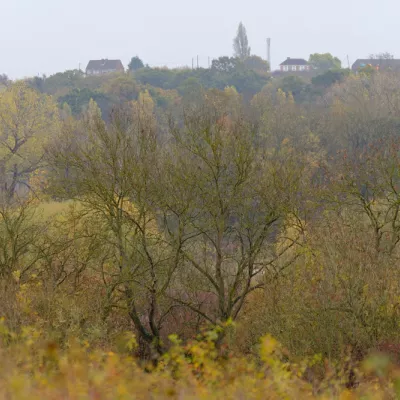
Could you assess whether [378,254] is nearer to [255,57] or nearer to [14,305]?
[14,305]

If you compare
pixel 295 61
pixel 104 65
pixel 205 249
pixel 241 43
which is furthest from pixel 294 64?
pixel 205 249

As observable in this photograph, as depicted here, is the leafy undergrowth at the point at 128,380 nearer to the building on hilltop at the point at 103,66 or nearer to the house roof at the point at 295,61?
the building on hilltop at the point at 103,66

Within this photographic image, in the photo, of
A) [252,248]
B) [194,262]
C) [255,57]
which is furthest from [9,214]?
[255,57]

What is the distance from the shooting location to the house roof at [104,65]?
5965 inches

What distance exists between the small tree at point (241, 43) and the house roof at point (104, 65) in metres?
29.3

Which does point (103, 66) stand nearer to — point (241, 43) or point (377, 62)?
point (241, 43)

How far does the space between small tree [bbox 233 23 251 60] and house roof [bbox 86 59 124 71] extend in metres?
29.3

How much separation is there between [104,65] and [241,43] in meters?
33.6

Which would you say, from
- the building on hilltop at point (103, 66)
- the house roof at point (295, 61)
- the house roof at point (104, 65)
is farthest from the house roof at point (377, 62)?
the house roof at point (104, 65)

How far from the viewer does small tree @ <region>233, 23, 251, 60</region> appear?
461 ft

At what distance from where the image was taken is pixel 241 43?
464ft

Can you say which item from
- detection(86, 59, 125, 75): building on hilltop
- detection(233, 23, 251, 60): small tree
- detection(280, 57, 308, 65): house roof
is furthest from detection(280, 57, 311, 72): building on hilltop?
detection(86, 59, 125, 75): building on hilltop

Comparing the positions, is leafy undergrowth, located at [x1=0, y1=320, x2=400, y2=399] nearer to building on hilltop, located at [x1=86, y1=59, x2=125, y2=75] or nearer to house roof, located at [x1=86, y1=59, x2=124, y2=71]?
building on hilltop, located at [x1=86, y1=59, x2=125, y2=75]

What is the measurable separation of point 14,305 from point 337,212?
365 inches
